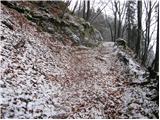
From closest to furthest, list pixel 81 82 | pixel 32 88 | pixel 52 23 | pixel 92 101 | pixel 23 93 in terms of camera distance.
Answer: pixel 23 93 → pixel 32 88 → pixel 92 101 → pixel 81 82 → pixel 52 23

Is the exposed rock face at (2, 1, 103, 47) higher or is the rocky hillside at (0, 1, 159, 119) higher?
the exposed rock face at (2, 1, 103, 47)

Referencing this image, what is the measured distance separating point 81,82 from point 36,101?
3.12 metres

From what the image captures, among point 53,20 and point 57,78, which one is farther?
point 53,20

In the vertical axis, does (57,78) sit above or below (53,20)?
below

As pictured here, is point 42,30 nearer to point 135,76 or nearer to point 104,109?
point 135,76

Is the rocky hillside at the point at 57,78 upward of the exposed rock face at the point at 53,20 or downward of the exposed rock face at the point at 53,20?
downward

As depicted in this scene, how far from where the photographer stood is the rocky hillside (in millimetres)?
7316

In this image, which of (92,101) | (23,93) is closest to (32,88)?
(23,93)

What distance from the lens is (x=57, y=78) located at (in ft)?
31.1

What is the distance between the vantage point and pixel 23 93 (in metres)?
7.39

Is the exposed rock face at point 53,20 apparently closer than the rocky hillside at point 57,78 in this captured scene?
No

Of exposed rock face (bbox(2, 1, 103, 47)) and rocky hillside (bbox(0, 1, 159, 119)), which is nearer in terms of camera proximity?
rocky hillside (bbox(0, 1, 159, 119))

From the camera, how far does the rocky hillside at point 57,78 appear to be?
732 centimetres

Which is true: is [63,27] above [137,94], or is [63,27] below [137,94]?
above
